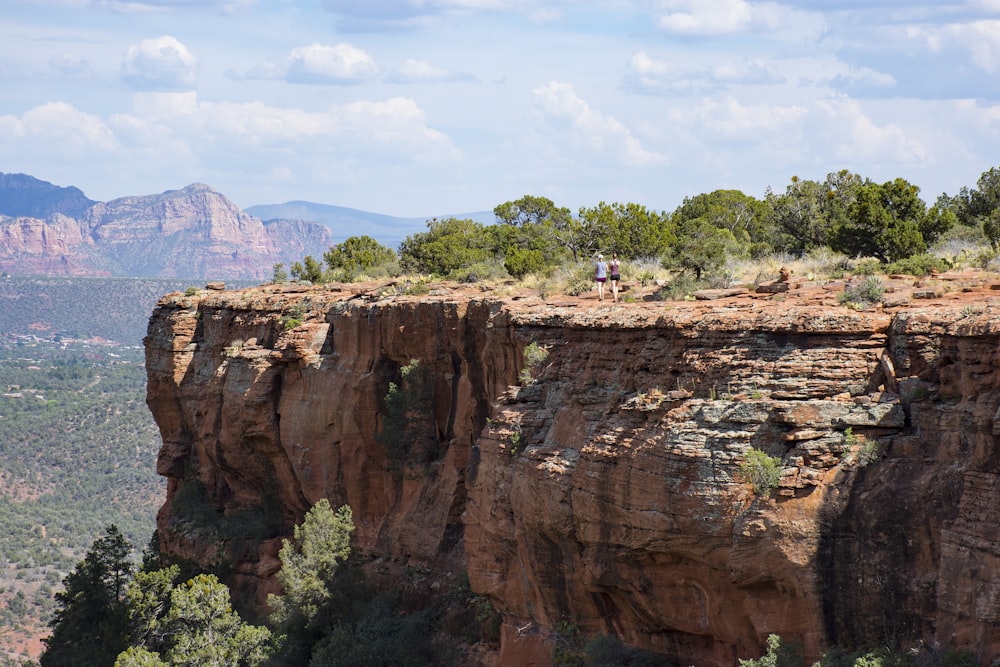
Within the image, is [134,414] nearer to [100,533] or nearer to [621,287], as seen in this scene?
[100,533]

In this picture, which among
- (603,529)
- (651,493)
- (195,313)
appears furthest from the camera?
(195,313)

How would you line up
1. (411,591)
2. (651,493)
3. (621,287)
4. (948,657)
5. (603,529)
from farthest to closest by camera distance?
(411,591) → (621,287) → (603,529) → (651,493) → (948,657)

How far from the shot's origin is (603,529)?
2259 cm

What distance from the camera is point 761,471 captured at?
1928cm

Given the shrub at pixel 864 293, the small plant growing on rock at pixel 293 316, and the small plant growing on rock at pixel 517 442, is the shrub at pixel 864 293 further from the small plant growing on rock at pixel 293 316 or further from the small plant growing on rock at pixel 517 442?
the small plant growing on rock at pixel 293 316

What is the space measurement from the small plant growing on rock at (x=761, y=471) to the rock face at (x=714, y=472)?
0.12 m

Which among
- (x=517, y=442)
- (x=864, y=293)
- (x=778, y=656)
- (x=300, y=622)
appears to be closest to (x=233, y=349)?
(x=300, y=622)

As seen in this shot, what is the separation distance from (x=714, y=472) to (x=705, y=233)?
20845 mm

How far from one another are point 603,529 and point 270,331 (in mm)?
21053

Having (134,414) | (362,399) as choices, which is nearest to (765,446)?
(362,399)

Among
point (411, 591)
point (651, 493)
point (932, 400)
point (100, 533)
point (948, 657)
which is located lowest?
point (100, 533)

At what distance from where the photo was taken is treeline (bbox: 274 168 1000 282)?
103 ft

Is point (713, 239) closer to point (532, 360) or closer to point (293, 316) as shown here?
point (532, 360)

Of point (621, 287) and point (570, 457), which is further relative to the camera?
point (621, 287)
